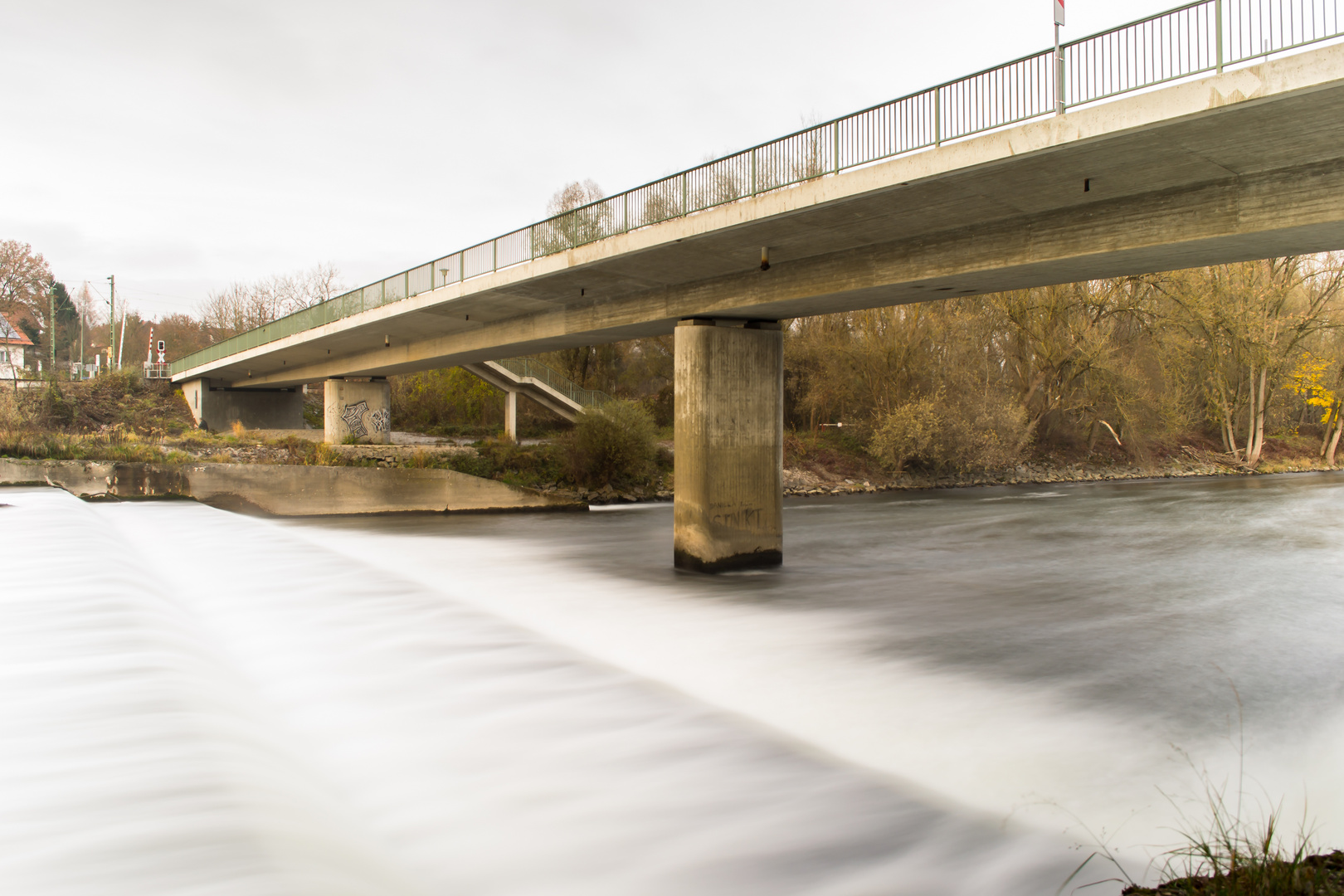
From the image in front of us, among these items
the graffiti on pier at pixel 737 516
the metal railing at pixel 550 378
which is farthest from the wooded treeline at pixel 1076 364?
the graffiti on pier at pixel 737 516

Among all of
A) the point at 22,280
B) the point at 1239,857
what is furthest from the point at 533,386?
the point at 22,280

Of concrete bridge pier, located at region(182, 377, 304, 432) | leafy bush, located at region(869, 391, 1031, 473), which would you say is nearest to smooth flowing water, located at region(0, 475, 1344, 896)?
leafy bush, located at region(869, 391, 1031, 473)

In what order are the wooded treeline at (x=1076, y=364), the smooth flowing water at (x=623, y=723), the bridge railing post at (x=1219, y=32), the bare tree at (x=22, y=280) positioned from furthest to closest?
the bare tree at (x=22, y=280)
the wooded treeline at (x=1076, y=364)
the bridge railing post at (x=1219, y=32)
the smooth flowing water at (x=623, y=723)

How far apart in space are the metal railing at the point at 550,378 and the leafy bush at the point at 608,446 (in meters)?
10.00

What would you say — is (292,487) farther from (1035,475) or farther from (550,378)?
(1035,475)

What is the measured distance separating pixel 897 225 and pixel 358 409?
100 ft

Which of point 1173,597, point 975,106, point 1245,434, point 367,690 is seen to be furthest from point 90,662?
point 1245,434

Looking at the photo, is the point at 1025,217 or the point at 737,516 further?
the point at 737,516

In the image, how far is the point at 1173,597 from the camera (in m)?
14.6

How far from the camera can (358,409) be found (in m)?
37.5

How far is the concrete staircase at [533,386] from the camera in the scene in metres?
42.4

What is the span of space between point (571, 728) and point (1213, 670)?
811cm

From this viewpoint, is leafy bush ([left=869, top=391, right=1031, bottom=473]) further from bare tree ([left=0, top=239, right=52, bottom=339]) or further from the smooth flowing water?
bare tree ([left=0, top=239, right=52, bottom=339])

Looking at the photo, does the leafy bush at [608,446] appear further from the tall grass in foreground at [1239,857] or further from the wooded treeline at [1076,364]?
the tall grass in foreground at [1239,857]
